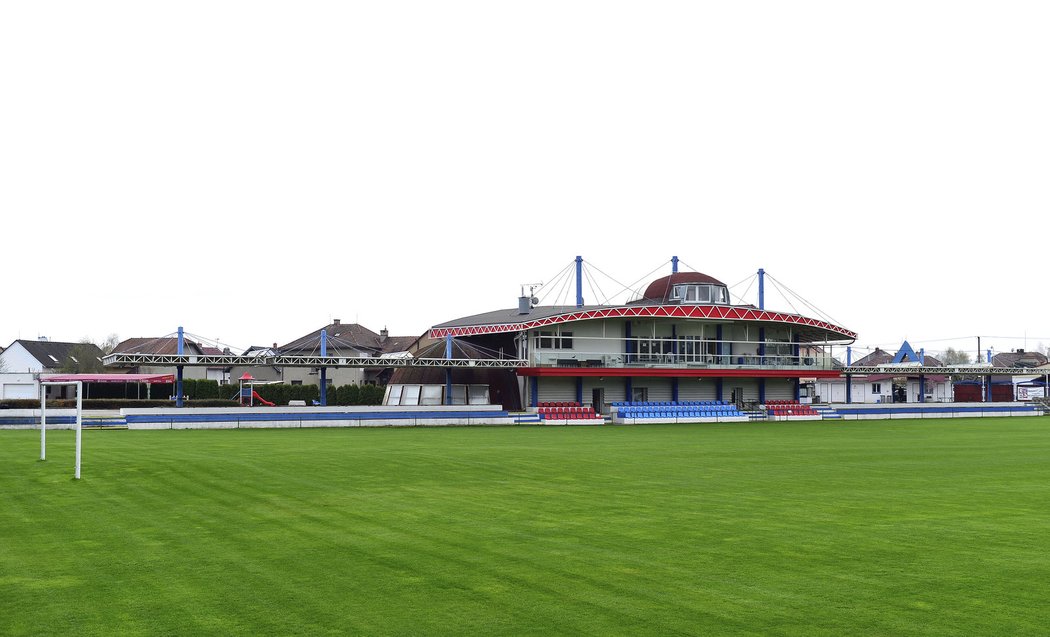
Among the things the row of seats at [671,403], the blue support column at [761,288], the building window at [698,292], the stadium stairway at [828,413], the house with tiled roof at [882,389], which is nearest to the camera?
the row of seats at [671,403]

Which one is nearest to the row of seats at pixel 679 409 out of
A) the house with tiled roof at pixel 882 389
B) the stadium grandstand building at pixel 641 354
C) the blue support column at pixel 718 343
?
the stadium grandstand building at pixel 641 354

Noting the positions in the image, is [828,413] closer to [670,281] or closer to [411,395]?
[670,281]

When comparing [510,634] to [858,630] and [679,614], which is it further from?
[858,630]

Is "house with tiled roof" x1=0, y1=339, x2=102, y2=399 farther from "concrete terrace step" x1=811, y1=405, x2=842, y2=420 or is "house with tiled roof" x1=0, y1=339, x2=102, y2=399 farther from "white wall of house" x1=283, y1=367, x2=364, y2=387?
"concrete terrace step" x1=811, y1=405, x2=842, y2=420

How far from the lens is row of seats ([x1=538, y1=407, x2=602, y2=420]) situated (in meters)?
57.5

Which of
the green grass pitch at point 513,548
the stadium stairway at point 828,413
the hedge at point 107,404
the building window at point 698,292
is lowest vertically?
the stadium stairway at point 828,413

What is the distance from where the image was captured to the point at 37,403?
5797 centimetres

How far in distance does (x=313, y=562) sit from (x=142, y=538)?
10.9 ft

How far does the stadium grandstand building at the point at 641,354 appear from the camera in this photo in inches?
2496

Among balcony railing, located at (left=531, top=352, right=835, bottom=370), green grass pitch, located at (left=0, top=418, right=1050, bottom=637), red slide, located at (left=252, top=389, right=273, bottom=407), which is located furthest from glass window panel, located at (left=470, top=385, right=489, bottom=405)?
green grass pitch, located at (left=0, top=418, right=1050, bottom=637)

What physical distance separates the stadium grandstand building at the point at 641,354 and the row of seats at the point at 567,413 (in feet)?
9.54

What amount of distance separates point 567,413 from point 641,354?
873 cm

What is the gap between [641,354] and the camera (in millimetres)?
64625

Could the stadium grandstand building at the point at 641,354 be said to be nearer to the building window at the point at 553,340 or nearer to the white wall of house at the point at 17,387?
the building window at the point at 553,340
